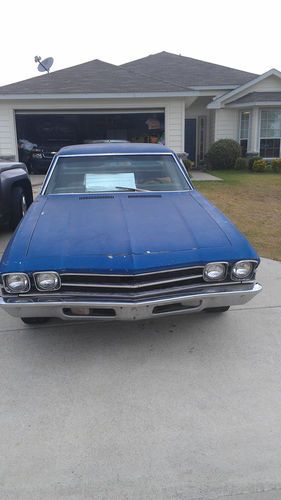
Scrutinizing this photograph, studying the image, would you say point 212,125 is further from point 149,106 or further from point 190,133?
point 149,106

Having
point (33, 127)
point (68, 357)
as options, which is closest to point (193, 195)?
point (68, 357)

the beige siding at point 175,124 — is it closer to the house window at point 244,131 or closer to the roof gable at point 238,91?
the roof gable at point 238,91

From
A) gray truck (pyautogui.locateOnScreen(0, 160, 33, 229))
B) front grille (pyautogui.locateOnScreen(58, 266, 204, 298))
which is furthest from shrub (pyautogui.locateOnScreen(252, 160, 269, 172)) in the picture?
front grille (pyautogui.locateOnScreen(58, 266, 204, 298))

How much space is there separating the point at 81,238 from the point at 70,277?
0.39 meters

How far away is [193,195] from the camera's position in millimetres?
4297

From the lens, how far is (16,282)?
2.91 meters

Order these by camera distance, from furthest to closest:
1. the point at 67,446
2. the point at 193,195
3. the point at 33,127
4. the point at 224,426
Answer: the point at 33,127 → the point at 193,195 → the point at 224,426 → the point at 67,446

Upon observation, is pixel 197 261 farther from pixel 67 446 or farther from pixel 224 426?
pixel 67 446

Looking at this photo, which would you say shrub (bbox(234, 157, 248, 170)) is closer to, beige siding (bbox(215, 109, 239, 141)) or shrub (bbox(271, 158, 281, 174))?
shrub (bbox(271, 158, 281, 174))

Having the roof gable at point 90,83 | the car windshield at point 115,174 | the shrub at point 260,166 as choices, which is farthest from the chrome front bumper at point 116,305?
the shrub at point 260,166

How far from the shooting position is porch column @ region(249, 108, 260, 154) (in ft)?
55.6

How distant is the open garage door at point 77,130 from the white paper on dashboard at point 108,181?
12.9m

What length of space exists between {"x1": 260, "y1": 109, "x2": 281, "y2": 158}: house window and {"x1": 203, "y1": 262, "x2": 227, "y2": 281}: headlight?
15604 mm

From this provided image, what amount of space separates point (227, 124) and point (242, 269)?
16.2m
